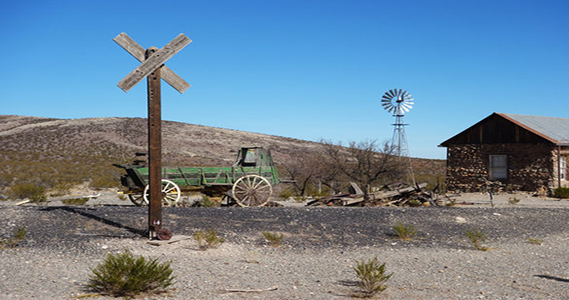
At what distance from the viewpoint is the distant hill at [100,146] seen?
37844mm

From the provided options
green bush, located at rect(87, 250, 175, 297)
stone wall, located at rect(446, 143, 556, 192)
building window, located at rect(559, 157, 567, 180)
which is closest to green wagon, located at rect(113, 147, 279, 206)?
green bush, located at rect(87, 250, 175, 297)

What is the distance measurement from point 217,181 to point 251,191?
98 cm

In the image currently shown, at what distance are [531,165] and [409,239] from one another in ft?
52.2

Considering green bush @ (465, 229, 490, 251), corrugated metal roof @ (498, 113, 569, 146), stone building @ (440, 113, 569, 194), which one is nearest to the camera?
green bush @ (465, 229, 490, 251)

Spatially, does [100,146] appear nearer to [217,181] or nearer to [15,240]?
[217,181]

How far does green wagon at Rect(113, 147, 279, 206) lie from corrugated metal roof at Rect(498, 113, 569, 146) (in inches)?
579

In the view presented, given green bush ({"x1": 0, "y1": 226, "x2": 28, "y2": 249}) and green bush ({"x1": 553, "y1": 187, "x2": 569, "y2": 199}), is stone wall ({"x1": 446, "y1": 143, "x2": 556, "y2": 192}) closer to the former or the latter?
green bush ({"x1": 553, "y1": 187, "x2": 569, "y2": 199})

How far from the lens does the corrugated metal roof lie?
919 inches

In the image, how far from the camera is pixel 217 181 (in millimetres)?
14031

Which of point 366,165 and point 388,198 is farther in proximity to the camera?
point 366,165

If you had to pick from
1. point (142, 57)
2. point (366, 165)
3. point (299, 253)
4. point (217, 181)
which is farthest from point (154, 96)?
point (366, 165)

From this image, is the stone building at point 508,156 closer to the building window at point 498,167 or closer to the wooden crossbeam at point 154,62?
the building window at point 498,167

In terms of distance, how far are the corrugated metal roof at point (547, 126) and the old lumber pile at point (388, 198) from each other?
10652 mm

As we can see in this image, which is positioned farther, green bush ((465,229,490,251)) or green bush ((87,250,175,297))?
green bush ((465,229,490,251))
